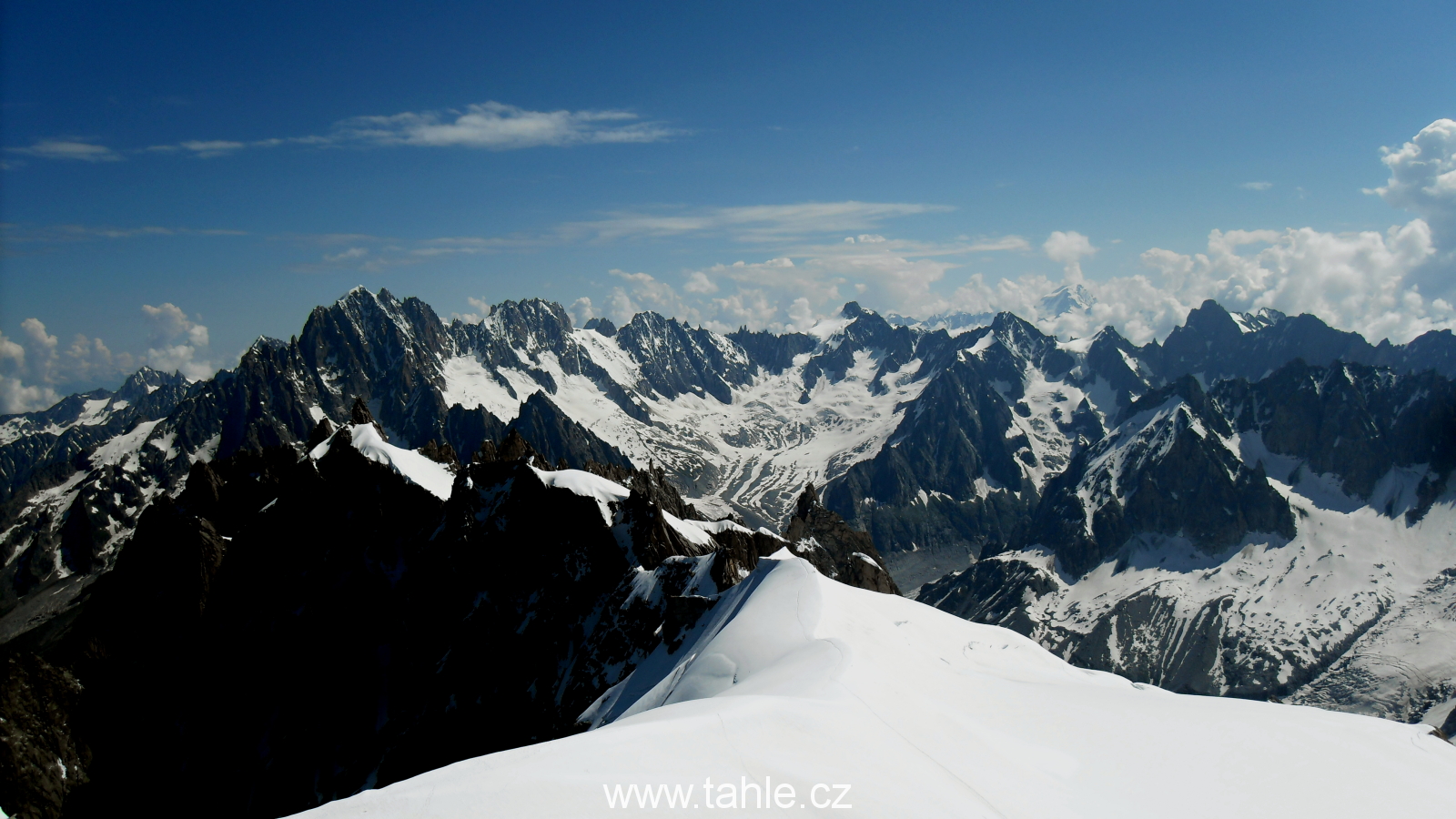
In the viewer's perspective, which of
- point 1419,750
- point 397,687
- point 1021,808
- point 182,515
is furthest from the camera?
point 182,515

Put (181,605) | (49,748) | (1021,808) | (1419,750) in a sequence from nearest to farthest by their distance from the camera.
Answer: (1021,808) → (1419,750) → (49,748) → (181,605)

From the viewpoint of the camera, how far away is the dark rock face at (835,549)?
141250mm

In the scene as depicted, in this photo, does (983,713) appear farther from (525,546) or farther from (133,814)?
(133,814)

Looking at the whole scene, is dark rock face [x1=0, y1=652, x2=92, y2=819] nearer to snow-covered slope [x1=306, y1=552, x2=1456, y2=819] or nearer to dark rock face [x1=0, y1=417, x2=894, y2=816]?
dark rock face [x1=0, y1=417, x2=894, y2=816]

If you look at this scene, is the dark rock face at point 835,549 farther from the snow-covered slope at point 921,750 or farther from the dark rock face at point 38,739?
the dark rock face at point 38,739

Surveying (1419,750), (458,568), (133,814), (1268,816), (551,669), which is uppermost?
(1268,816)

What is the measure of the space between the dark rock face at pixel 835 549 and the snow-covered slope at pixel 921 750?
7991 cm

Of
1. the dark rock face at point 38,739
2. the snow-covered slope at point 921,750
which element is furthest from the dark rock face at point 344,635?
the snow-covered slope at point 921,750

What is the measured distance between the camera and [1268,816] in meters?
33.7

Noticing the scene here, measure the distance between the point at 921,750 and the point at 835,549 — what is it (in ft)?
453

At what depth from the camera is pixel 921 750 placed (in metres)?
34.2

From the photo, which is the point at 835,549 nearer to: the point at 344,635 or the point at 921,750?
the point at 344,635

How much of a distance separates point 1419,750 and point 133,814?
131868 millimetres

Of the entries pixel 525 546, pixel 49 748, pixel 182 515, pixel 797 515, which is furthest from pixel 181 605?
pixel 797 515
